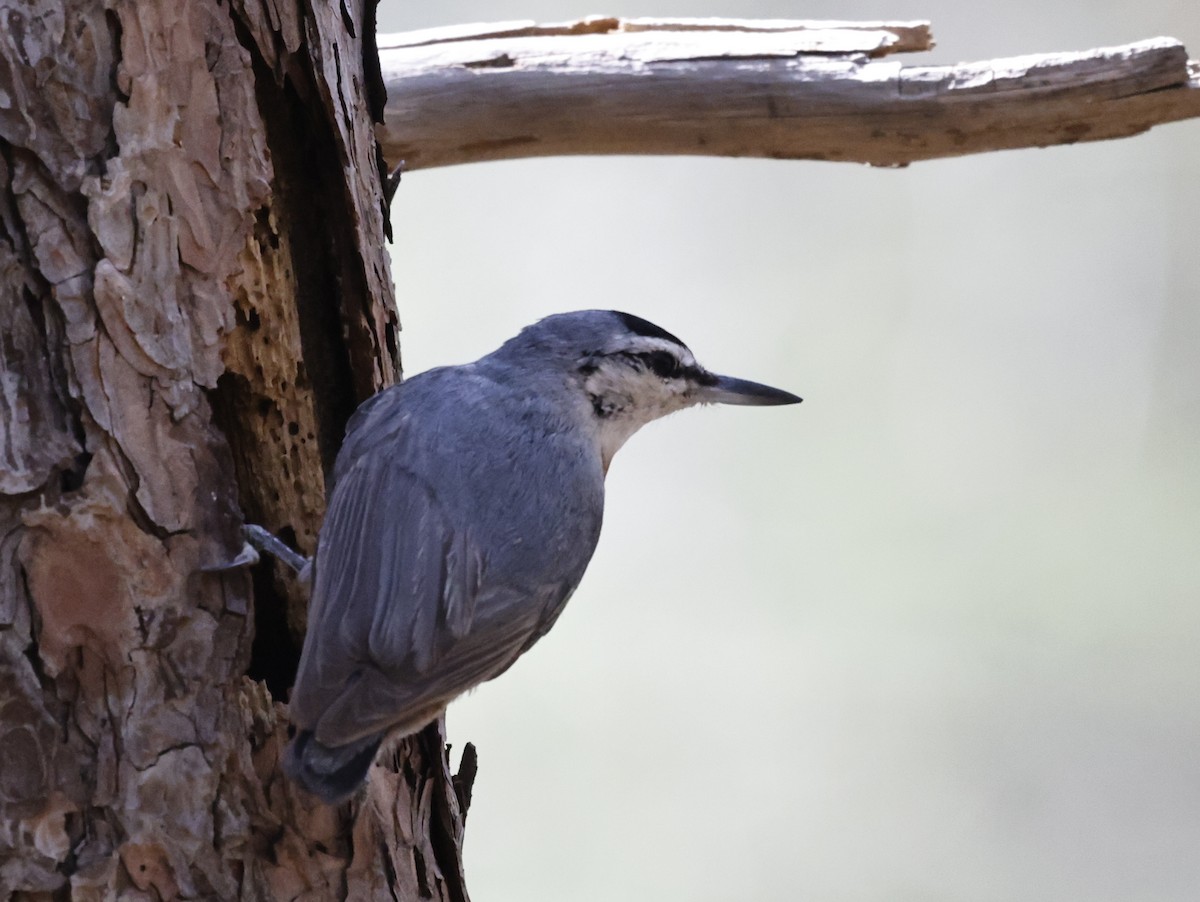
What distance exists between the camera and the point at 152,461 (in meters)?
1.36

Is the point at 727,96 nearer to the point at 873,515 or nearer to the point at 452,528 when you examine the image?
the point at 452,528

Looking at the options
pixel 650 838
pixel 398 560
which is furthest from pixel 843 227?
pixel 398 560

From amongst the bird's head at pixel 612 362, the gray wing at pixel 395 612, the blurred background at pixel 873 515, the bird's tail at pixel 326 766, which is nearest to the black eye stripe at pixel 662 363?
the bird's head at pixel 612 362

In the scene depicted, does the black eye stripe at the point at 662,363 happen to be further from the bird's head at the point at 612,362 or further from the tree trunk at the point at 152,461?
the tree trunk at the point at 152,461

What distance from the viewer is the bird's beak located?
185cm

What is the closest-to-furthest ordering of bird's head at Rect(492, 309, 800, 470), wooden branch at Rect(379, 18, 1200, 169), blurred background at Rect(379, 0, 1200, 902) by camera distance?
bird's head at Rect(492, 309, 800, 470) → wooden branch at Rect(379, 18, 1200, 169) → blurred background at Rect(379, 0, 1200, 902)

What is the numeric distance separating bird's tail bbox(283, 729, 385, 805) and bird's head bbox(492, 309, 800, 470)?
63 cm

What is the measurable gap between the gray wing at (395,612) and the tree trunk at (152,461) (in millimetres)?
139

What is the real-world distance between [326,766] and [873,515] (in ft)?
7.30

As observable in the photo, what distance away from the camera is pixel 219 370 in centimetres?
144

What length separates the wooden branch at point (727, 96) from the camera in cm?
206

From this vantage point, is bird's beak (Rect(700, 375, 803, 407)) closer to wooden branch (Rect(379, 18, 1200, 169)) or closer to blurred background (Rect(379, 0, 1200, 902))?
wooden branch (Rect(379, 18, 1200, 169))

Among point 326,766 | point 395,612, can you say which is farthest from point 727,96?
point 326,766

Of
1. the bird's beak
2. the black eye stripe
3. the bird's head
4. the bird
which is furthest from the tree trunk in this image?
the bird's beak
